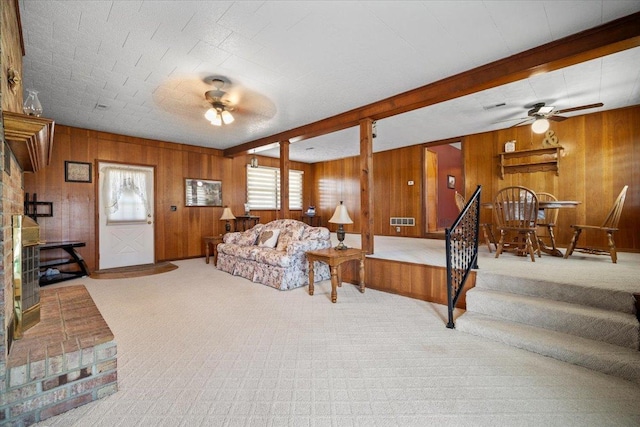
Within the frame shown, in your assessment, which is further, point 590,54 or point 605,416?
point 590,54

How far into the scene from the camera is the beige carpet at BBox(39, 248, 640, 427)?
1580 mm

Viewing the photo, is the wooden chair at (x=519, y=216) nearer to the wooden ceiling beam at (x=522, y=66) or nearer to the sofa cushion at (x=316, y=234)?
the wooden ceiling beam at (x=522, y=66)

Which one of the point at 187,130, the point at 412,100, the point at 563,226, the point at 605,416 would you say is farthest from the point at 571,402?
the point at 187,130

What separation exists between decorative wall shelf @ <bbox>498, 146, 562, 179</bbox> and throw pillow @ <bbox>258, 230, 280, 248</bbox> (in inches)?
183

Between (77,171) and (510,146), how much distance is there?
328 inches

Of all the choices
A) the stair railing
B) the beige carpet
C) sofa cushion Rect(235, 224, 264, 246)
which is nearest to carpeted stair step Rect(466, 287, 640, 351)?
the stair railing

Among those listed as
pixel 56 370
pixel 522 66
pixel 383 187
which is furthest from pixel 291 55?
pixel 383 187

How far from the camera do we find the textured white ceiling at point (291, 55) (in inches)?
89.3

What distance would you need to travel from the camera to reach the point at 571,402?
66.6 inches

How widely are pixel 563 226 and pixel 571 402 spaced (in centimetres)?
453

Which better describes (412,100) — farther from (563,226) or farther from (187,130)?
(187,130)

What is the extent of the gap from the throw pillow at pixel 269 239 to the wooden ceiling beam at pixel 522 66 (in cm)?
221

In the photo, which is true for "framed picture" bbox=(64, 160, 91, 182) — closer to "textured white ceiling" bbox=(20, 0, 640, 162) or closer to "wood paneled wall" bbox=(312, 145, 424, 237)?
"textured white ceiling" bbox=(20, 0, 640, 162)

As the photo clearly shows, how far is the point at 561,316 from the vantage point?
2.43m
